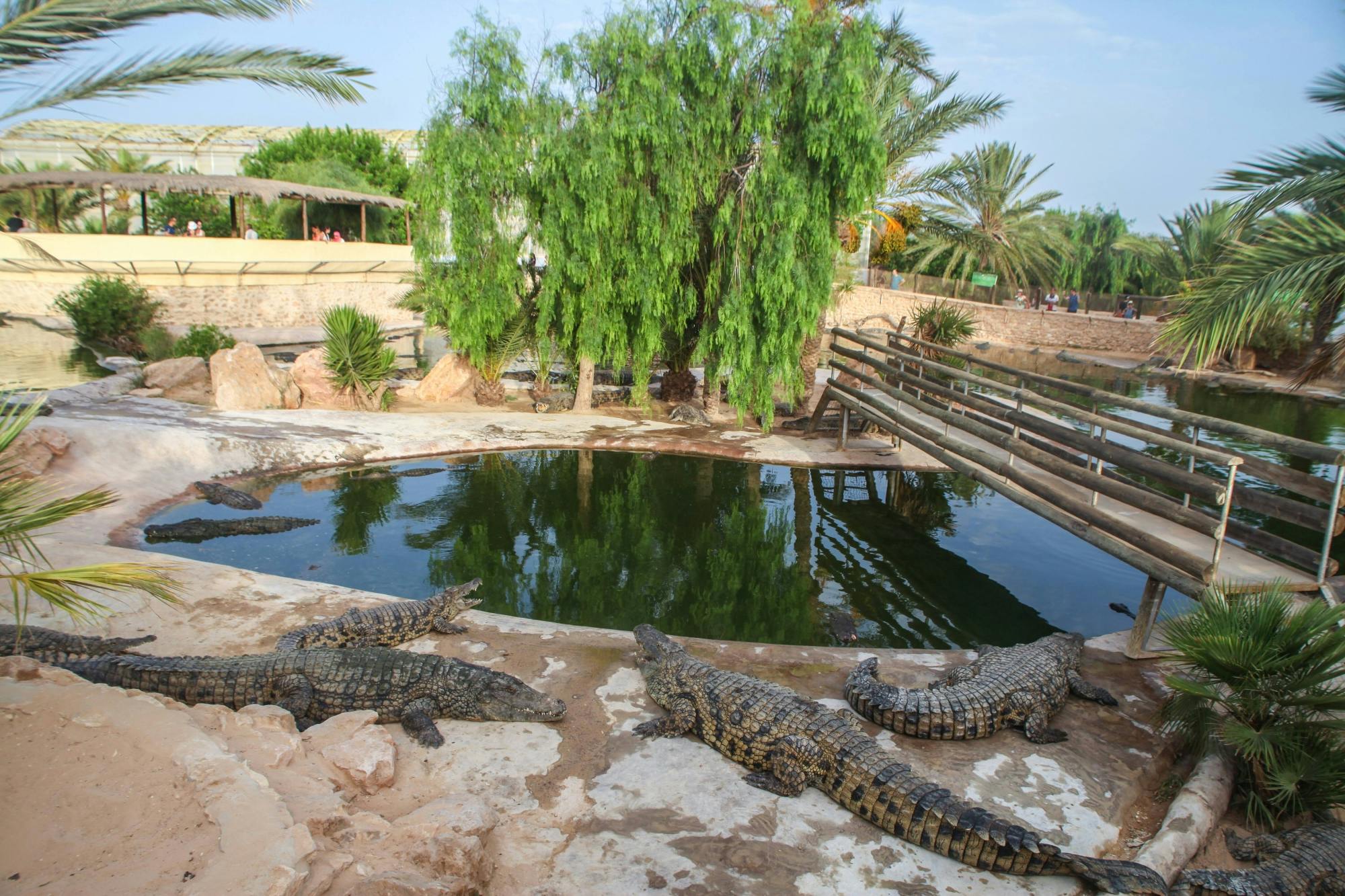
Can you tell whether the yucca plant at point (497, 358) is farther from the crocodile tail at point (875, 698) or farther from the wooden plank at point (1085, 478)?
the crocodile tail at point (875, 698)

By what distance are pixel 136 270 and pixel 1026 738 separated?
2466 cm

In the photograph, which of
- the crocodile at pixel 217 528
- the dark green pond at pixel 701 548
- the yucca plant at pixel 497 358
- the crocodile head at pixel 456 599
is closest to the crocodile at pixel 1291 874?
the dark green pond at pixel 701 548

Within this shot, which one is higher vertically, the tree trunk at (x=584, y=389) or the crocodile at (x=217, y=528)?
the tree trunk at (x=584, y=389)

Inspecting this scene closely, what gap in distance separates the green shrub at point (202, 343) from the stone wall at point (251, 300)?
440 centimetres

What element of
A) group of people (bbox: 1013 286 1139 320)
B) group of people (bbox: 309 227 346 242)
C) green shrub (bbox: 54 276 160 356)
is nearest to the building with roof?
group of people (bbox: 309 227 346 242)

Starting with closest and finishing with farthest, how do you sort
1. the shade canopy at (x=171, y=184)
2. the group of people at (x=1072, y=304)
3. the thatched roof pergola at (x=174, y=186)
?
the shade canopy at (x=171, y=184)
the thatched roof pergola at (x=174, y=186)
the group of people at (x=1072, y=304)

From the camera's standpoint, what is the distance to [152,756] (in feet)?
10.4

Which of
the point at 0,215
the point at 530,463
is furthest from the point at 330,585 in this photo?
the point at 0,215

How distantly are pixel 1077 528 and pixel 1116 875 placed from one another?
3919 mm

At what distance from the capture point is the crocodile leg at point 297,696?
470 centimetres

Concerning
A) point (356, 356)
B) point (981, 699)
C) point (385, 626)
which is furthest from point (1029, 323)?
point (385, 626)

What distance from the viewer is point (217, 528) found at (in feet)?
28.0

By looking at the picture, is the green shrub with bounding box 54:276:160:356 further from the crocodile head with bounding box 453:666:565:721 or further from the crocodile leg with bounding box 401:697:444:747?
the crocodile head with bounding box 453:666:565:721

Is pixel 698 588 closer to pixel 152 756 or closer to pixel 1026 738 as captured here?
pixel 1026 738
